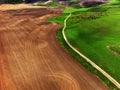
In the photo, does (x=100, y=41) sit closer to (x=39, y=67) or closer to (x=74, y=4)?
(x=39, y=67)

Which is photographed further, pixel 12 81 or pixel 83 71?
pixel 83 71

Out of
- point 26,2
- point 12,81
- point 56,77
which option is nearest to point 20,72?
point 12,81

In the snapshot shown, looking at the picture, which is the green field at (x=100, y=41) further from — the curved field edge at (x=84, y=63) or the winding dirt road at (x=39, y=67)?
the winding dirt road at (x=39, y=67)

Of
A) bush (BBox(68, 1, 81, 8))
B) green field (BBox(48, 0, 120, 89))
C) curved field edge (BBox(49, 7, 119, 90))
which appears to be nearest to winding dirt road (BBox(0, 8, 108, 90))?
curved field edge (BBox(49, 7, 119, 90))

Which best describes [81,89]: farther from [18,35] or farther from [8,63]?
[18,35]

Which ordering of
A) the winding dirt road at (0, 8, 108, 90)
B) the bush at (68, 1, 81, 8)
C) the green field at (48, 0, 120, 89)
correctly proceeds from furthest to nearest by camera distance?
the bush at (68, 1, 81, 8), the green field at (48, 0, 120, 89), the winding dirt road at (0, 8, 108, 90)

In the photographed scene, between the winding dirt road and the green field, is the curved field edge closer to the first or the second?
the green field

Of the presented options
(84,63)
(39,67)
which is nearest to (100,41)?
(84,63)

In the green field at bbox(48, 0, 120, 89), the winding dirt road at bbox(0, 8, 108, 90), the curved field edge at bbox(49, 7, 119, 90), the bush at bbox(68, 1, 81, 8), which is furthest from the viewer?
the bush at bbox(68, 1, 81, 8)

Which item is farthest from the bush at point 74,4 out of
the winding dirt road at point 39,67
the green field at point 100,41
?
the winding dirt road at point 39,67
